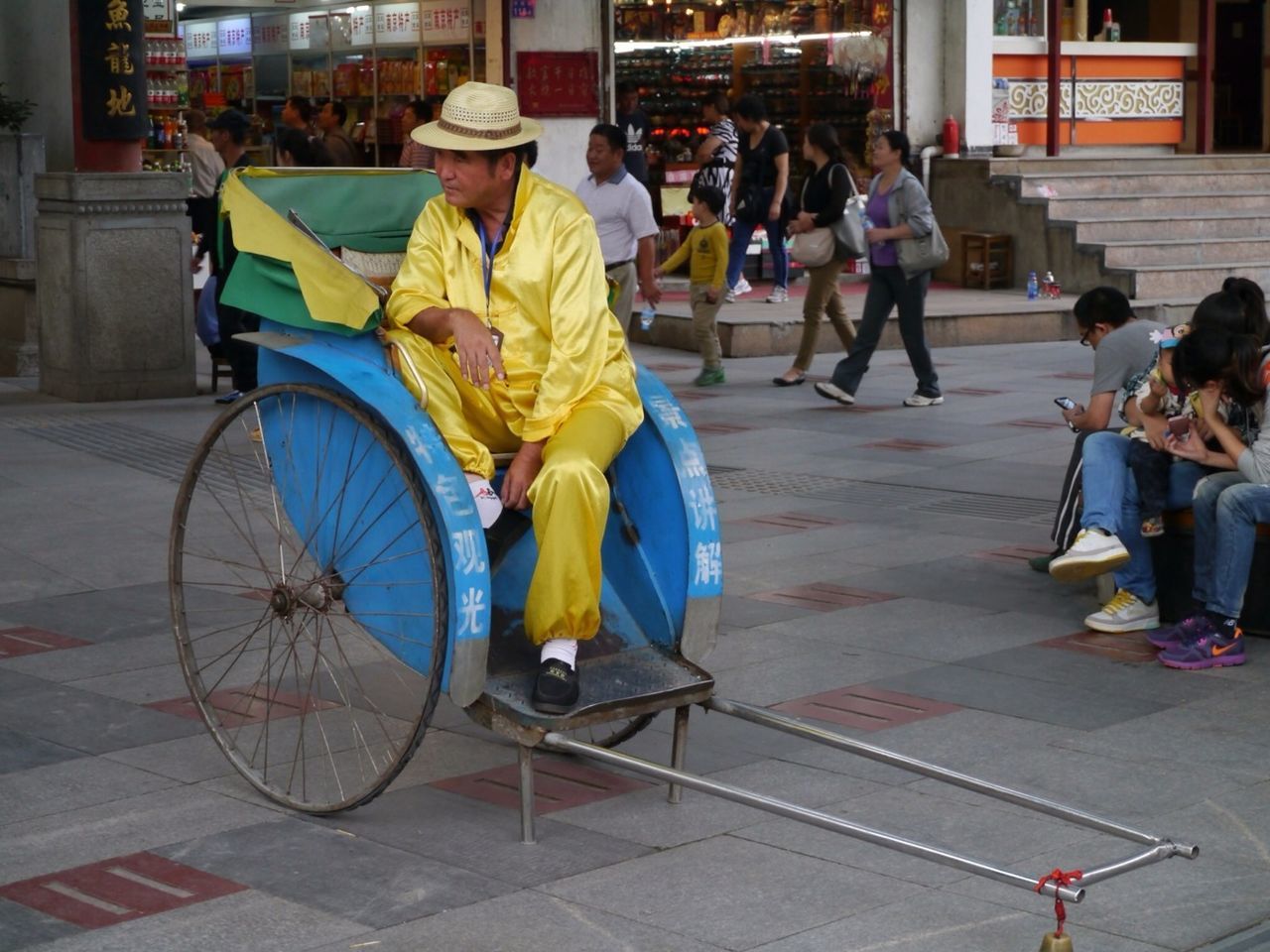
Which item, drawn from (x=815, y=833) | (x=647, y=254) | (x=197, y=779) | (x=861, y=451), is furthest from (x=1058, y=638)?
(x=647, y=254)

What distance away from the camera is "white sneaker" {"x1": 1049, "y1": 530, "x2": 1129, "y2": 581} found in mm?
5980

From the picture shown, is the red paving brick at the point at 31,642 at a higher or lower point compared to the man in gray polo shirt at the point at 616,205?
lower

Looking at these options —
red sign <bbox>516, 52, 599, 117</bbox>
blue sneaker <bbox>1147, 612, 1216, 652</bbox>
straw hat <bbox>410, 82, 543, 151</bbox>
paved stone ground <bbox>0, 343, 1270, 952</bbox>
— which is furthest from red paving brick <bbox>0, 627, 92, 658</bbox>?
red sign <bbox>516, 52, 599, 117</bbox>

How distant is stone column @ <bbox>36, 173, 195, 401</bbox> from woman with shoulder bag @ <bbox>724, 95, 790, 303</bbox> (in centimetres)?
573

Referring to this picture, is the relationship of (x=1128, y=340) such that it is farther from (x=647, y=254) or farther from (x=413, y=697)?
(x=647, y=254)

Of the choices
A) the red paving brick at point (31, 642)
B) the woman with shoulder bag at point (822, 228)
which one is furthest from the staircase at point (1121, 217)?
the red paving brick at point (31, 642)

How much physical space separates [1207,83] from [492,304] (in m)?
17.8

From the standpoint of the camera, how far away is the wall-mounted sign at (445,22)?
59.2 ft

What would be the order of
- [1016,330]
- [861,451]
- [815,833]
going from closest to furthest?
[815,833], [861,451], [1016,330]

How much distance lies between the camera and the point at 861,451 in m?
10.0

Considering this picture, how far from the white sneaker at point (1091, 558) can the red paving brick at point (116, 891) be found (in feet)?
10.0

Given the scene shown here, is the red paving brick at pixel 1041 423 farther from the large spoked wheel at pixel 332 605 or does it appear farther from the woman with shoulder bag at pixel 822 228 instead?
the large spoked wheel at pixel 332 605

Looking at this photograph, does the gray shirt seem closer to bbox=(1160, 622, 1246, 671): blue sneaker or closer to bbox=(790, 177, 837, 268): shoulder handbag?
bbox=(1160, 622, 1246, 671): blue sneaker

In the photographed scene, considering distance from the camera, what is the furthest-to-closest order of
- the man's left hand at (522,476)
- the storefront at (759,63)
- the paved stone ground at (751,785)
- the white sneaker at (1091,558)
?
1. the storefront at (759,63)
2. the white sneaker at (1091,558)
3. the man's left hand at (522,476)
4. the paved stone ground at (751,785)
